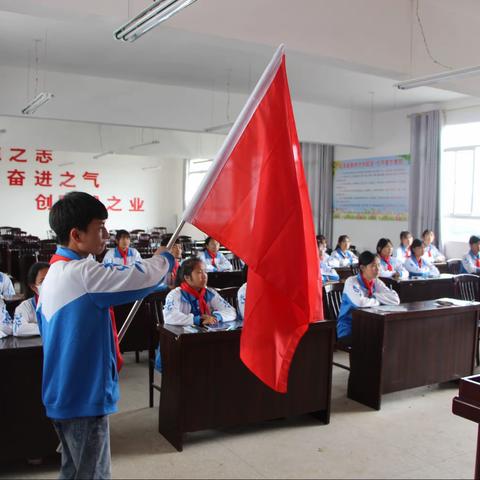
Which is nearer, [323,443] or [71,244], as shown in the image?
[71,244]

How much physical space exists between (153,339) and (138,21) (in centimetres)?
211

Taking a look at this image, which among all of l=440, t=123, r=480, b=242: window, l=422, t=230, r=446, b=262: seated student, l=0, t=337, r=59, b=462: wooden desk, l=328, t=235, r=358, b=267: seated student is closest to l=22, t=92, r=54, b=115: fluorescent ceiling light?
l=0, t=337, r=59, b=462: wooden desk

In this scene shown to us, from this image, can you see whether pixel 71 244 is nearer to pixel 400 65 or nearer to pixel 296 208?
pixel 296 208

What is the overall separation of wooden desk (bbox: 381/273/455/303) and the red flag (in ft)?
12.2

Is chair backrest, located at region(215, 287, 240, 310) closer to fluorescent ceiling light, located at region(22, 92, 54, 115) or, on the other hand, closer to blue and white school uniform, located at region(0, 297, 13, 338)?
blue and white school uniform, located at region(0, 297, 13, 338)

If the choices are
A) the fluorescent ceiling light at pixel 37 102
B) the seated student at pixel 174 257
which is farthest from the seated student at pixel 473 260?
the fluorescent ceiling light at pixel 37 102

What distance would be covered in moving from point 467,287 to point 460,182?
4.00 meters

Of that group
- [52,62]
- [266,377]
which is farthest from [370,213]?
[266,377]

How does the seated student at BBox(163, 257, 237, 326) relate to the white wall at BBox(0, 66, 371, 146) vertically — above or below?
below

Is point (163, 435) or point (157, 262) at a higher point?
point (157, 262)

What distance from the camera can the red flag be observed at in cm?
172

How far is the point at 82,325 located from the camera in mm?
1518

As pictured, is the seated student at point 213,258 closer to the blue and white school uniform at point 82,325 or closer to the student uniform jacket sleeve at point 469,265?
the student uniform jacket sleeve at point 469,265

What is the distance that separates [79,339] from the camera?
152 centimetres
